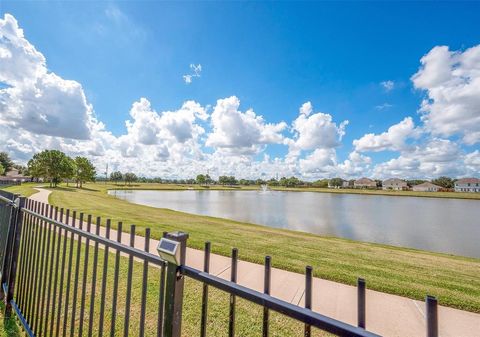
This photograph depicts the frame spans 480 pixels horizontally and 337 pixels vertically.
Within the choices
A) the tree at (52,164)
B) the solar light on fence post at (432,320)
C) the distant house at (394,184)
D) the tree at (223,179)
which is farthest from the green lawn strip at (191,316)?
the tree at (223,179)

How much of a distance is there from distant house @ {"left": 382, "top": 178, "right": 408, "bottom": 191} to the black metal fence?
138298 millimetres

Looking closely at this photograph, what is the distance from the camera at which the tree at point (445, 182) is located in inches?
4510

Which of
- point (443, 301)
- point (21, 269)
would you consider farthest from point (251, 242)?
point (21, 269)

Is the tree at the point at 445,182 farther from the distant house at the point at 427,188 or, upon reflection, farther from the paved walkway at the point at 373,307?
the paved walkway at the point at 373,307

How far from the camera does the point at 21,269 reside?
3.58 m

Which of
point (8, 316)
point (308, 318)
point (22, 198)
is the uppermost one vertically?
point (22, 198)

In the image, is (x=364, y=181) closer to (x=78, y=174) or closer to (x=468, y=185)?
(x=468, y=185)

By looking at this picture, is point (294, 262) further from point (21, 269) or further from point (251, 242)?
point (21, 269)

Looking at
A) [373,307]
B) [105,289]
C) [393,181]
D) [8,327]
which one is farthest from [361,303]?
[393,181]

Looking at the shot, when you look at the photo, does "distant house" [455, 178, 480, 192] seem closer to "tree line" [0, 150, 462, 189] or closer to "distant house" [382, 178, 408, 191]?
"tree line" [0, 150, 462, 189]

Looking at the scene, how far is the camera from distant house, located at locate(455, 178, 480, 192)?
97562 millimetres

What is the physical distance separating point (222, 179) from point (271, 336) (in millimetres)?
141036

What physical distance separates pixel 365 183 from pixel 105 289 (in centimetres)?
15480

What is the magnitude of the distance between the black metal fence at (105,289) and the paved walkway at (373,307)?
0.99 meters
